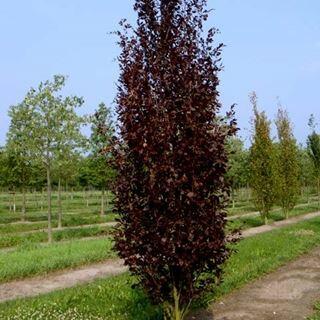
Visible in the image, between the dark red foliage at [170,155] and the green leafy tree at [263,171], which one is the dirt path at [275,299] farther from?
the green leafy tree at [263,171]

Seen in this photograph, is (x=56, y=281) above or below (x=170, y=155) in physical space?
below

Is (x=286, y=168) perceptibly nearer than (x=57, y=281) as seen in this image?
No

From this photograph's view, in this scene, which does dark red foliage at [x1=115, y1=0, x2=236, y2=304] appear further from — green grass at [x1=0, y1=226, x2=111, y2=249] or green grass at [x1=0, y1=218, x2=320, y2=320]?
green grass at [x1=0, y1=226, x2=111, y2=249]

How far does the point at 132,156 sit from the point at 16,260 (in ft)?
36.3

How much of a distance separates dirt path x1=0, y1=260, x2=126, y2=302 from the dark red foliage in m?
6.68

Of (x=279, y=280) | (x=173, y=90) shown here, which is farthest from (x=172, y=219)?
(x=279, y=280)

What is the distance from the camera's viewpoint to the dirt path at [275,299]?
9812mm

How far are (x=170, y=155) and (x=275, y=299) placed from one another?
622 cm

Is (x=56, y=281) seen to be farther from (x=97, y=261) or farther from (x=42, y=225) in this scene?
(x=42, y=225)

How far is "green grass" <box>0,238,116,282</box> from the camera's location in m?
14.8

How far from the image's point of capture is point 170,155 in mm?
6395

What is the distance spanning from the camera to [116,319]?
30.3 feet

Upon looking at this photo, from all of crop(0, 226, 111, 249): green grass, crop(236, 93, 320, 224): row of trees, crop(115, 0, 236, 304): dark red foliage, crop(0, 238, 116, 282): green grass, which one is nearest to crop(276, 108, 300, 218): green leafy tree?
crop(236, 93, 320, 224): row of trees

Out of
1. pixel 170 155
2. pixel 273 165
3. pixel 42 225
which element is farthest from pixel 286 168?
pixel 170 155
